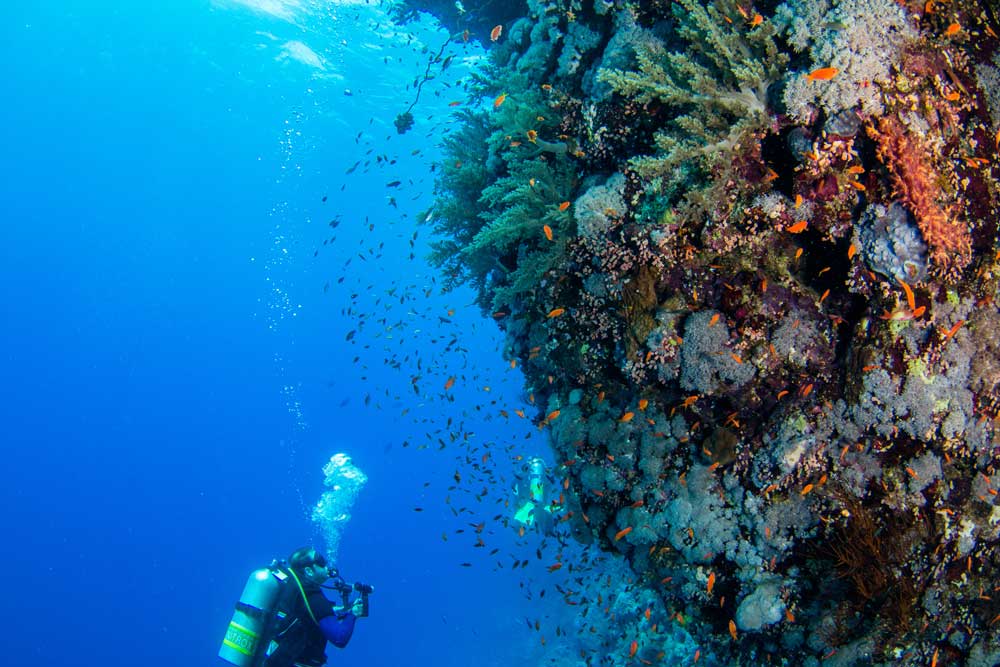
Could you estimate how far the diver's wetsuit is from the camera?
8.84 m

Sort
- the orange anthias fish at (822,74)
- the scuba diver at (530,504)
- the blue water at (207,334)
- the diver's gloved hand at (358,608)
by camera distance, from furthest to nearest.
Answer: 1. the blue water at (207,334)
2. the scuba diver at (530,504)
3. the diver's gloved hand at (358,608)
4. the orange anthias fish at (822,74)

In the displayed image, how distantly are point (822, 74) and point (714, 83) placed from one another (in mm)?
761

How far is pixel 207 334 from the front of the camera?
225ft

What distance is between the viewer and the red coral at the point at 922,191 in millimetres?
3576

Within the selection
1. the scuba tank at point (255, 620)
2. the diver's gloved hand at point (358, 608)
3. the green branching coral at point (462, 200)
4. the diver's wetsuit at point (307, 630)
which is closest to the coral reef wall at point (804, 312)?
the green branching coral at point (462, 200)

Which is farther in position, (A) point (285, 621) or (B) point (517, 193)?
(A) point (285, 621)

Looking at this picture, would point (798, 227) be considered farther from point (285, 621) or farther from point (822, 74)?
point (285, 621)

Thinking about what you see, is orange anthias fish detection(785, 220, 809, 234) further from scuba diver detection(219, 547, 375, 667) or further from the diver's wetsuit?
the diver's wetsuit

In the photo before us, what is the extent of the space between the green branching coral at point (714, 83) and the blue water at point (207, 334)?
12450 mm

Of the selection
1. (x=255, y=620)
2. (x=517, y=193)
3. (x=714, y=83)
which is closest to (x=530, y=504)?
(x=255, y=620)

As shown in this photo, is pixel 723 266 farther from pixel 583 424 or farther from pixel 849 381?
pixel 583 424

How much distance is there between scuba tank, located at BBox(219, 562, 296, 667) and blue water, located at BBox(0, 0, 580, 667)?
7624mm

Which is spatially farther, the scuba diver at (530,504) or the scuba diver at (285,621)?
the scuba diver at (530,504)

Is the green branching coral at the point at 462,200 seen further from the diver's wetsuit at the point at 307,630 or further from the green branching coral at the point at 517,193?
the diver's wetsuit at the point at 307,630
